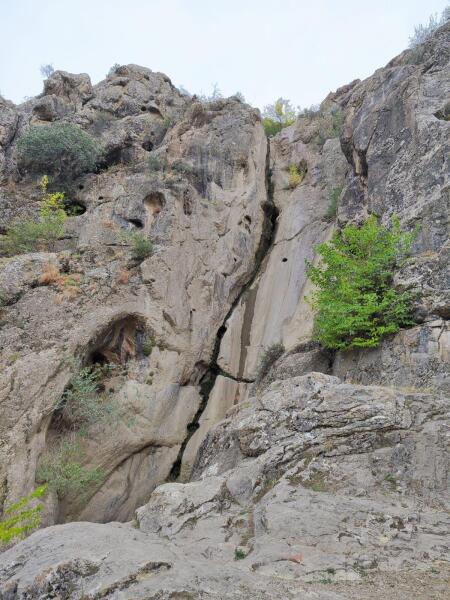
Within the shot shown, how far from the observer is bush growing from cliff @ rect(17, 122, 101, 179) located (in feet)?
70.8

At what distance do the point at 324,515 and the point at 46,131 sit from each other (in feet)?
69.9

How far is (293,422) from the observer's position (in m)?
8.68

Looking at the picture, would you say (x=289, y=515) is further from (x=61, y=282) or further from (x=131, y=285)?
(x=61, y=282)

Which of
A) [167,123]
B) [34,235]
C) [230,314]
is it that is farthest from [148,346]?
[167,123]

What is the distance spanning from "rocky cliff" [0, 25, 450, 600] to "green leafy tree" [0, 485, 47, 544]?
1.12ft

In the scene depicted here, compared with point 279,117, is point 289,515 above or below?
below

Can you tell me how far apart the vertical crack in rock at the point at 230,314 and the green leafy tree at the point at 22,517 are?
14.8 ft

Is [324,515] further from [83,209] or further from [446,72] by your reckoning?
→ [83,209]

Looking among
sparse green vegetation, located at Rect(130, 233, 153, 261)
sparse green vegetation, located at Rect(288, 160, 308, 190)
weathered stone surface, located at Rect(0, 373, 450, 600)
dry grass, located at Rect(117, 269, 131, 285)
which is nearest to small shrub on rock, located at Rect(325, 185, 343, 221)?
sparse green vegetation, located at Rect(288, 160, 308, 190)

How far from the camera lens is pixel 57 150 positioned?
70.9ft

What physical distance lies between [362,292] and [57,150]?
16386mm

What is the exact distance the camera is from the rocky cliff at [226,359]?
5578 millimetres

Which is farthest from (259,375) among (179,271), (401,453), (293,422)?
(401,453)

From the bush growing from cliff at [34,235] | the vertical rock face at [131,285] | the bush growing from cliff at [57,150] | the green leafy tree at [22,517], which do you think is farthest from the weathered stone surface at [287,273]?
the bush growing from cliff at [57,150]
